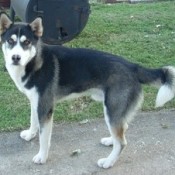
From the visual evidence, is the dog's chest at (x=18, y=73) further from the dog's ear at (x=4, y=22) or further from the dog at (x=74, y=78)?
the dog's ear at (x=4, y=22)

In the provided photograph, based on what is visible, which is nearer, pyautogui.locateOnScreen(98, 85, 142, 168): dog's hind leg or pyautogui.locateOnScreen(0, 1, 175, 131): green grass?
pyautogui.locateOnScreen(98, 85, 142, 168): dog's hind leg

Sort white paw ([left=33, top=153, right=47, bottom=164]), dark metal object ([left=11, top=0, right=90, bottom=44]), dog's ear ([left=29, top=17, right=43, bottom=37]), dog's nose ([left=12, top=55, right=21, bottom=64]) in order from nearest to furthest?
dog's nose ([left=12, top=55, right=21, bottom=64]) → dog's ear ([left=29, top=17, right=43, bottom=37]) → white paw ([left=33, top=153, right=47, bottom=164]) → dark metal object ([left=11, top=0, right=90, bottom=44])

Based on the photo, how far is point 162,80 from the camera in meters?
4.16

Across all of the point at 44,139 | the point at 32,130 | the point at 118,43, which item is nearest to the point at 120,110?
the point at 44,139

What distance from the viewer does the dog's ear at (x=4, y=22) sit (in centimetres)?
418

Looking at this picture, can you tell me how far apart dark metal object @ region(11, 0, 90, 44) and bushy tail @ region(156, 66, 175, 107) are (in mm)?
3293

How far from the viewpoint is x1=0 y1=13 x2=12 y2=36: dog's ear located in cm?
418

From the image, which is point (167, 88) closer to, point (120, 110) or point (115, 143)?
point (120, 110)

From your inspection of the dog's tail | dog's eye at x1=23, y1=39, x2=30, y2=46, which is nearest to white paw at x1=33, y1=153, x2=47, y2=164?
dog's eye at x1=23, y1=39, x2=30, y2=46

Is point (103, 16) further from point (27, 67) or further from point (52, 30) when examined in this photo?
point (27, 67)

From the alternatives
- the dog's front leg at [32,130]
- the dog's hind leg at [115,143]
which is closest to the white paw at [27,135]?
the dog's front leg at [32,130]

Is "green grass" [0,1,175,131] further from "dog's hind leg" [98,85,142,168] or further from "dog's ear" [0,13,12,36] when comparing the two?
"dog's ear" [0,13,12,36]

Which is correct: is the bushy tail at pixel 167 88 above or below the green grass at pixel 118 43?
above

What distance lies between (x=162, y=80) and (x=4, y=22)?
1.56 metres
